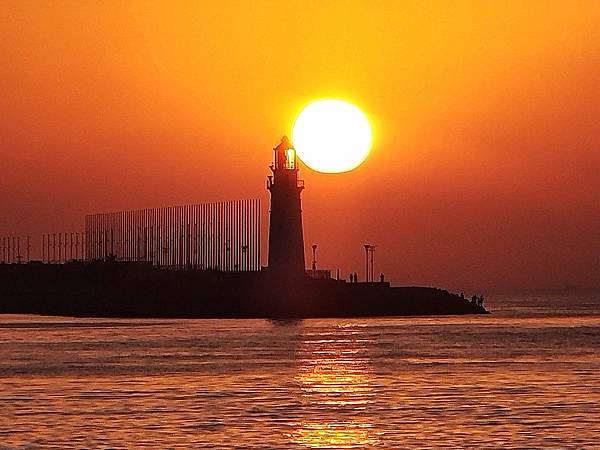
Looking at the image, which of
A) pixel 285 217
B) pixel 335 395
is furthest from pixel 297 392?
pixel 285 217

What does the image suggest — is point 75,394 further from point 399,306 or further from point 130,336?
point 399,306

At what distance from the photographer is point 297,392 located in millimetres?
63469

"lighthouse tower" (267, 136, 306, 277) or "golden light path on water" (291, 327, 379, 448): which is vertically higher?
"lighthouse tower" (267, 136, 306, 277)

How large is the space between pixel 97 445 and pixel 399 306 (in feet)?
422

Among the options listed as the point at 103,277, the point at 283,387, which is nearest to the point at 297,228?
the point at 103,277

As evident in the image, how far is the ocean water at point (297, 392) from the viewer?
47594 millimetres

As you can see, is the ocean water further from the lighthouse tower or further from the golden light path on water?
the lighthouse tower

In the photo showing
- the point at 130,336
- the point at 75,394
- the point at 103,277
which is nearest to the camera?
the point at 75,394

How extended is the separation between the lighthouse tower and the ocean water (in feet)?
80.4

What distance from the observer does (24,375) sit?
73.1 meters

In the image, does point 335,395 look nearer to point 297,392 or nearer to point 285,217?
point 297,392

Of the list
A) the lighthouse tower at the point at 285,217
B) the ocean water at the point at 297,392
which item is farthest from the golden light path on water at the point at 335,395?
the lighthouse tower at the point at 285,217

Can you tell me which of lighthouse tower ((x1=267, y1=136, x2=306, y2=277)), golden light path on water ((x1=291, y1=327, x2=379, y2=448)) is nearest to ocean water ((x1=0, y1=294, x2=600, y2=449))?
golden light path on water ((x1=291, y1=327, x2=379, y2=448))

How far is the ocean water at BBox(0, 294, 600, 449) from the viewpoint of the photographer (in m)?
47.6
